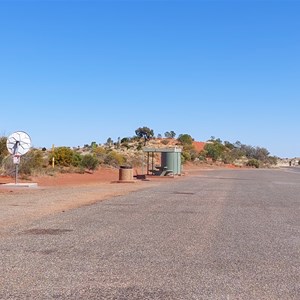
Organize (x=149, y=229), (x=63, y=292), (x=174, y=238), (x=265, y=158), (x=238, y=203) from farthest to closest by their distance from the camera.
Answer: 1. (x=265, y=158)
2. (x=238, y=203)
3. (x=149, y=229)
4. (x=174, y=238)
5. (x=63, y=292)

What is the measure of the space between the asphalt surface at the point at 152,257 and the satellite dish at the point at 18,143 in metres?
13.1

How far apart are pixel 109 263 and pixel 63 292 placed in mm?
1773

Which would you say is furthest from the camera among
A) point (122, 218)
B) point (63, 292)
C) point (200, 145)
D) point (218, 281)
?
point (200, 145)

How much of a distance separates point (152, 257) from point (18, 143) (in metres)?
20.0

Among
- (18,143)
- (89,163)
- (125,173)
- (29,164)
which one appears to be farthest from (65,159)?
(18,143)

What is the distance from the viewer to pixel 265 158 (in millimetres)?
139875

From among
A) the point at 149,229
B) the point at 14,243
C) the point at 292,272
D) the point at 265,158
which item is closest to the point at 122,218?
the point at 149,229

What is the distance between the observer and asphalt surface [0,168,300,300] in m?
6.94

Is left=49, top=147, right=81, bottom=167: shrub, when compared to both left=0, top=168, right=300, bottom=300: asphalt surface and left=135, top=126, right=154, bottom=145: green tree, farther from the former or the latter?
left=135, top=126, right=154, bottom=145: green tree

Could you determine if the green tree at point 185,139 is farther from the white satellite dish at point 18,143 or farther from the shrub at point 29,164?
the white satellite dish at point 18,143

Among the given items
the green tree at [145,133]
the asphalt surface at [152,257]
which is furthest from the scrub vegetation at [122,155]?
the asphalt surface at [152,257]

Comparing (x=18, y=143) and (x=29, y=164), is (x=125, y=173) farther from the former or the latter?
(x=18, y=143)

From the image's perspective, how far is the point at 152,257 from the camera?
9.04 metres

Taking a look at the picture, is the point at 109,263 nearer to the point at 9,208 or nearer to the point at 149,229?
the point at 149,229
